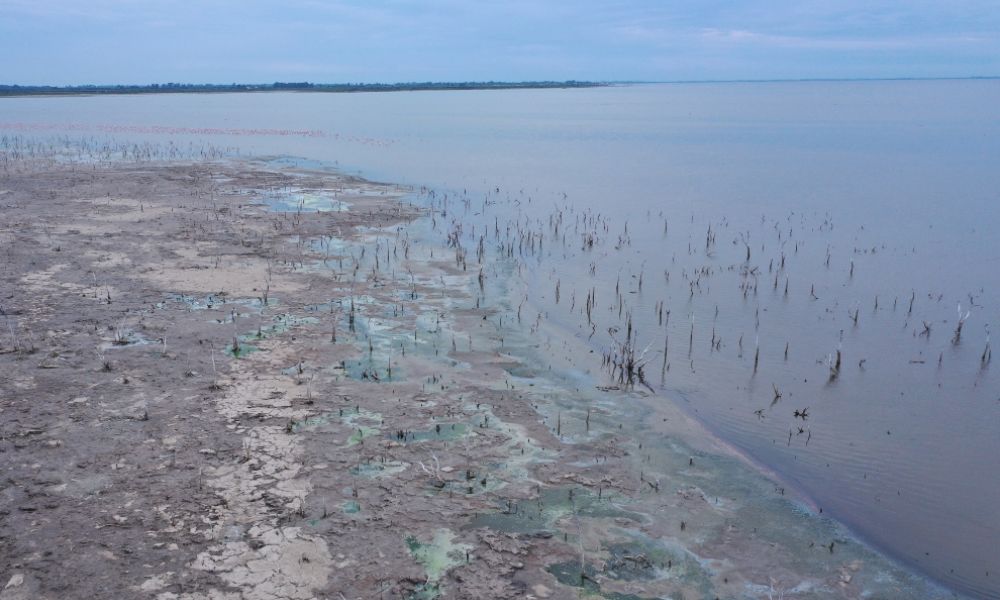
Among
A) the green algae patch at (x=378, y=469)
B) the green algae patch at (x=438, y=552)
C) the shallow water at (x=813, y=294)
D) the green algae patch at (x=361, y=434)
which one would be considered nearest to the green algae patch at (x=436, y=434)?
the green algae patch at (x=361, y=434)

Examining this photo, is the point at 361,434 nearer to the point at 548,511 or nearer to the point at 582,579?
the point at 548,511

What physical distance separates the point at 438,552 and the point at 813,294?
12.3 metres

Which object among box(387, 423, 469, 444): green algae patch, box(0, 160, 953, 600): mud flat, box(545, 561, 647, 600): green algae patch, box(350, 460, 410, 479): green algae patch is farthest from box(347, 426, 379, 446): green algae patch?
box(545, 561, 647, 600): green algae patch

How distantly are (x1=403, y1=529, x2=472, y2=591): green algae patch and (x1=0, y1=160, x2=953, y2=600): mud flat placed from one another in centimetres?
3

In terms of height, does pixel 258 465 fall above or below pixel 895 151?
below

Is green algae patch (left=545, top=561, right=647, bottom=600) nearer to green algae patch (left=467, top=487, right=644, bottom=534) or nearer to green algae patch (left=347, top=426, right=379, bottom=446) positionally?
green algae patch (left=467, top=487, right=644, bottom=534)

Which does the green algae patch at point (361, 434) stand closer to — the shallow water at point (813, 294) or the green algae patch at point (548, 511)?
the green algae patch at point (548, 511)

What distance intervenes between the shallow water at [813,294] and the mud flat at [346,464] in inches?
46.8

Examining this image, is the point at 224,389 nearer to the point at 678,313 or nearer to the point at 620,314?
the point at 620,314

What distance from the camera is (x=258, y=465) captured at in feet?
26.6

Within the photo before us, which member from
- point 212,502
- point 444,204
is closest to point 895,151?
point 444,204

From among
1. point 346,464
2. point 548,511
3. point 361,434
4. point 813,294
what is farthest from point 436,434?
point 813,294

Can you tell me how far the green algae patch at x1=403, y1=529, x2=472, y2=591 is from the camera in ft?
21.5

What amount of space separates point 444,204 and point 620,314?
13.7 m
